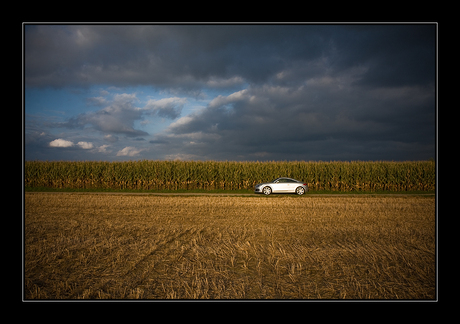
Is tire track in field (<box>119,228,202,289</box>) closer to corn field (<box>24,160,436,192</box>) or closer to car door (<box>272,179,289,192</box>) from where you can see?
car door (<box>272,179,289,192</box>)

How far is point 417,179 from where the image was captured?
35.5 metres

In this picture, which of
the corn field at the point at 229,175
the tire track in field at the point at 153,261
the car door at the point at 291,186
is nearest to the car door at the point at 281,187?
the car door at the point at 291,186

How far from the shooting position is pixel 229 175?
36.3 meters

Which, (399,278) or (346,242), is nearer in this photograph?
(399,278)

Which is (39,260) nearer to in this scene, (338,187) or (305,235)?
(305,235)

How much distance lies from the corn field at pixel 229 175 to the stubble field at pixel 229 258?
22.6 m

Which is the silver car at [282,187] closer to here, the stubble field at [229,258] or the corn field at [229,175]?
the corn field at [229,175]

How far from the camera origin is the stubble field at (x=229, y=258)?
5.62m

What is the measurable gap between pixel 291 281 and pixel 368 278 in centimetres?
191

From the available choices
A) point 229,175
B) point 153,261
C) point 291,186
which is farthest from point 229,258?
point 229,175

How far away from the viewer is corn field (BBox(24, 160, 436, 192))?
35.7 m

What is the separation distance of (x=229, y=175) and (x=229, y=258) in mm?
28804
